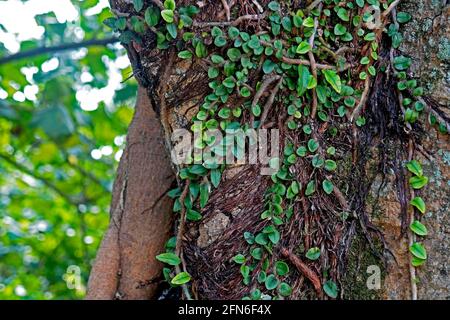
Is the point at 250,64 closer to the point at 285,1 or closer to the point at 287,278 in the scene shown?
the point at 285,1

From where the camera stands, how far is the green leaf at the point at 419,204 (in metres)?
1.23

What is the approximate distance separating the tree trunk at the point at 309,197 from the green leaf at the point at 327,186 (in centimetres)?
2

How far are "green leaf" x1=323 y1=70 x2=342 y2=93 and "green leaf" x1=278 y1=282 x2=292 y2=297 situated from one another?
1.64ft

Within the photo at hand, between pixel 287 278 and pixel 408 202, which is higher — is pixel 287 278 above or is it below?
below

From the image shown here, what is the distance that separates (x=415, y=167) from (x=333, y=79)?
0.30m

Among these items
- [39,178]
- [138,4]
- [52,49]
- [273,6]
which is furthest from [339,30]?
[39,178]

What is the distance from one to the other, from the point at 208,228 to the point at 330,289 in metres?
0.34

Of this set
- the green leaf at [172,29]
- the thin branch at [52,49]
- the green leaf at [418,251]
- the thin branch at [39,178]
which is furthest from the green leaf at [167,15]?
the thin branch at [39,178]

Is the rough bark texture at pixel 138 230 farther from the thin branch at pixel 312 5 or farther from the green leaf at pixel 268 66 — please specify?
the thin branch at pixel 312 5

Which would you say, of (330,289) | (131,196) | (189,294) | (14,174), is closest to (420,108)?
(330,289)

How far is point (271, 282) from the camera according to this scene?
3.99ft

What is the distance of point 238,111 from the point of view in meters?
1.27

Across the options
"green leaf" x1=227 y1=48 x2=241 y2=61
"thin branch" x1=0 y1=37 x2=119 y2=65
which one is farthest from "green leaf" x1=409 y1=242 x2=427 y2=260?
"thin branch" x1=0 y1=37 x2=119 y2=65

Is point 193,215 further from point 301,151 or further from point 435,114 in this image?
point 435,114
